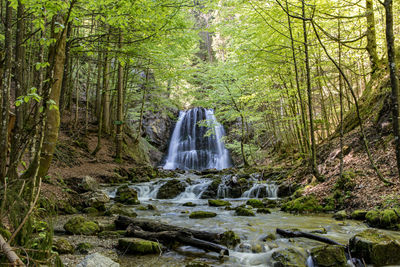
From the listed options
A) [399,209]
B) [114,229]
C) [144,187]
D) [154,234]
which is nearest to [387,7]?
[399,209]

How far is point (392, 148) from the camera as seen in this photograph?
271 inches

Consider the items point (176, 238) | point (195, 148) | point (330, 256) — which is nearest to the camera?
point (330, 256)

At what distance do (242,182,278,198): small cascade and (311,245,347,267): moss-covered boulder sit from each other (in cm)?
614

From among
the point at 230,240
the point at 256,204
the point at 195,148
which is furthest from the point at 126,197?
the point at 195,148

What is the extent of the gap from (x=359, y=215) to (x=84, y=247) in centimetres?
588

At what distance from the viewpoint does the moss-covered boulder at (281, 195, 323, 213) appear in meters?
7.10

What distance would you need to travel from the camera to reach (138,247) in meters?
4.18

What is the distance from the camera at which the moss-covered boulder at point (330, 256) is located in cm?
367

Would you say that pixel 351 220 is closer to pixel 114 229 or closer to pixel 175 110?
pixel 114 229

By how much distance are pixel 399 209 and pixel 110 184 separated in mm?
9896

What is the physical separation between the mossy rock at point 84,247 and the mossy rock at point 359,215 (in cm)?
573

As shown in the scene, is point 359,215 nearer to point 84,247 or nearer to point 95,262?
point 95,262

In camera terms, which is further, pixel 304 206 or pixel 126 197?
pixel 126 197

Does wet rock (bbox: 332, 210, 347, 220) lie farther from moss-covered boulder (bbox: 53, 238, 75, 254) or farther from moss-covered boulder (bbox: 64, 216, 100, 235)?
moss-covered boulder (bbox: 53, 238, 75, 254)
